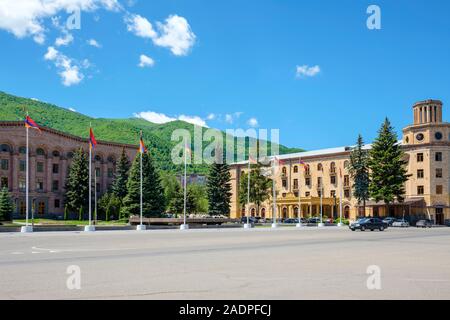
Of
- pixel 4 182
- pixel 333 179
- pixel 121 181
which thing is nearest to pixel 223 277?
pixel 121 181

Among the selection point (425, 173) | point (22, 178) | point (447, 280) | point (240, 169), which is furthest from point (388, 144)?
point (447, 280)

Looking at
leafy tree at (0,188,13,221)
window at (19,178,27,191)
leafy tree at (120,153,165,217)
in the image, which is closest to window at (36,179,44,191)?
window at (19,178,27,191)

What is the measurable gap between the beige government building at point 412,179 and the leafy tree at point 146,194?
2395 cm

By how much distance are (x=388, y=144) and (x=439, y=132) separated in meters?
9.50

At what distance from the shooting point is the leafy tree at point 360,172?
83.8m

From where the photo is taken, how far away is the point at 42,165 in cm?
8538

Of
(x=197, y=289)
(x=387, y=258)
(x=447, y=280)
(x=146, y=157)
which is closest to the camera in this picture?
(x=197, y=289)

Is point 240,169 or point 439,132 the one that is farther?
point 240,169

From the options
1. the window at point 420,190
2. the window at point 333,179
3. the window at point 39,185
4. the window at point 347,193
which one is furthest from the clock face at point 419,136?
the window at point 39,185

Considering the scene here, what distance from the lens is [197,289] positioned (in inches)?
414

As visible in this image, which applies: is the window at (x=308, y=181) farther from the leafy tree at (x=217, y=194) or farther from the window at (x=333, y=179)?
the leafy tree at (x=217, y=194)

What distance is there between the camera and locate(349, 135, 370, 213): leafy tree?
8375 centimetres

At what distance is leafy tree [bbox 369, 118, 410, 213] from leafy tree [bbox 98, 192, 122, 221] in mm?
41501
